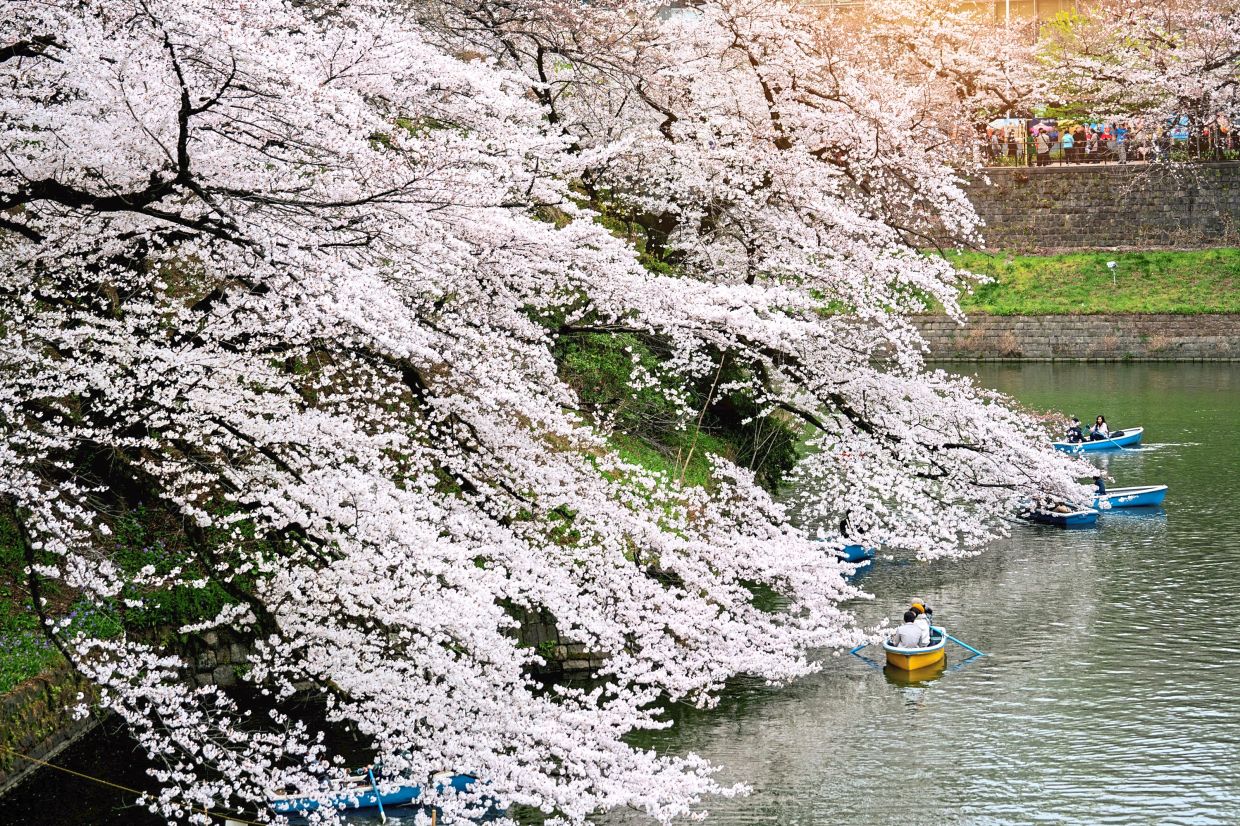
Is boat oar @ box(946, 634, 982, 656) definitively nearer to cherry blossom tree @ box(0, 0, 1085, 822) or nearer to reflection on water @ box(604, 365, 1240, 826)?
reflection on water @ box(604, 365, 1240, 826)

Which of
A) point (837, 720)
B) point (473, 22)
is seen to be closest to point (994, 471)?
point (837, 720)

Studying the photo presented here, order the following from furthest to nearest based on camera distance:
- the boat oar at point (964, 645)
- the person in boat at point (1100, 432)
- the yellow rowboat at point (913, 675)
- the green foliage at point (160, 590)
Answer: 1. the person in boat at point (1100, 432)
2. the boat oar at point (964, 645)
3. the yellow rowboat at point (913, 675)
4. the green foliage at point (160, 590)

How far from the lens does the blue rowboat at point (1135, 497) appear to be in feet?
62.4

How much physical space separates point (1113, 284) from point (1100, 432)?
45.4 ft

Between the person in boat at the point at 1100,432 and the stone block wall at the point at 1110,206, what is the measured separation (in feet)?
51.9

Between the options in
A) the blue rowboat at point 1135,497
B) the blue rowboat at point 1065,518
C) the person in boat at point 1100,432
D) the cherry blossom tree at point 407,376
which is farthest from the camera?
the person in boat at point 1100,432

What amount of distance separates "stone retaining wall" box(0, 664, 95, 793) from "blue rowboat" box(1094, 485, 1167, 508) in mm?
14484

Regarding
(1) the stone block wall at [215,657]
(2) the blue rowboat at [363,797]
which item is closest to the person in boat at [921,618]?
(2) the blue rowboat at [363,797]

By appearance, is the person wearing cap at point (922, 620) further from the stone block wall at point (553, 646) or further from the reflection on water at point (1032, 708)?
the stone block wall at point (553, 646)

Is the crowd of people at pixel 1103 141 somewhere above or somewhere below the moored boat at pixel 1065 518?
above

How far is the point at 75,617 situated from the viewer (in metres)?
10.3

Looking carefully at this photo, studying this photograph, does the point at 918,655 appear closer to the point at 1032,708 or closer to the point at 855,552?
the point at 1032,708

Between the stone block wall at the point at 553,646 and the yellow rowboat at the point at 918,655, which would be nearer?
the stone block wall at the point at 553,646

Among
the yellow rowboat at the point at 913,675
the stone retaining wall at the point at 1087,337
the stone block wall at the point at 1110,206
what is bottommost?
the stone retaining wall at the point at 1087,337
